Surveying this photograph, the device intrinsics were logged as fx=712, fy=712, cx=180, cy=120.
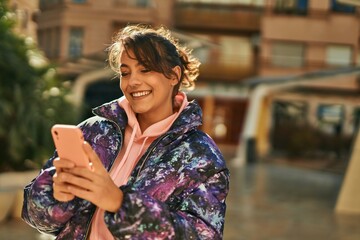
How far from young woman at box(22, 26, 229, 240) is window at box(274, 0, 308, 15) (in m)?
28.8

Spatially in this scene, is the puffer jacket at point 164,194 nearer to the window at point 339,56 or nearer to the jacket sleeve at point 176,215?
the jacket sleeve at point 176,215

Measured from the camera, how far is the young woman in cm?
158

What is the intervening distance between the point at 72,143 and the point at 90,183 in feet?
0.31

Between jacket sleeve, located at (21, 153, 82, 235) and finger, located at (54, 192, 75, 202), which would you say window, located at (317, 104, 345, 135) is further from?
finger, located at (54, 192, 75, 202)

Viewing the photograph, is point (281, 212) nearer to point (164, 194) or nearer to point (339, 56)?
point (164, 194)

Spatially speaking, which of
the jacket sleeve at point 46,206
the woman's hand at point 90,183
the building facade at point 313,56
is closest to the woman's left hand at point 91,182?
the woman's hand at point 90,183

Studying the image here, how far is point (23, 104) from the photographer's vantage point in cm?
906

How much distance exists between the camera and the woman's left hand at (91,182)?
4.93 feet

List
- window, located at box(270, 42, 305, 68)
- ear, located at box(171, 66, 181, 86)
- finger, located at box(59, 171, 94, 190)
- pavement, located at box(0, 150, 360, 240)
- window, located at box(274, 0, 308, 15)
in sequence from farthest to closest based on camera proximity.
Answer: window, located at box(270, 42, 305, 68) < window, located at box(274, 0, 308, 15) < pavement, located at box(0, 150, 360, 240) < ear, located at box(171, 66, 181, 86) < finger, located at box(59, 171, 94, 190)

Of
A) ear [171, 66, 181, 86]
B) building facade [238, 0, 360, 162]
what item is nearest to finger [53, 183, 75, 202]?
ear [171, 66, 181, 86]

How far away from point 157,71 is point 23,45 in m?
7.91

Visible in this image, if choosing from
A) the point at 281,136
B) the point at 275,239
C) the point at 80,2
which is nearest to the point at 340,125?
the point at 281,136

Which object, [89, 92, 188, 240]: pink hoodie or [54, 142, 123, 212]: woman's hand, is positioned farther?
[89, 92, 188, 240]: pink hoodie

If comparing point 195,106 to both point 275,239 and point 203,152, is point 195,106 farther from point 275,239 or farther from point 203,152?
point 275,239
